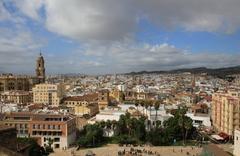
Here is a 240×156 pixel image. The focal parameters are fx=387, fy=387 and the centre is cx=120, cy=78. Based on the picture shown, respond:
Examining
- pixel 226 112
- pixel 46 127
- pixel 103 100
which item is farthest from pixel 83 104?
pixel 226 112

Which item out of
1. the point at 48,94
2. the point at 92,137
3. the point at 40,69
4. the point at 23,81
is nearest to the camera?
the point at 92,137

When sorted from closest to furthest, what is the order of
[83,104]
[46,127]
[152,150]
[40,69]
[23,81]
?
1. [152,150]
2. [46,127]
3. [83,104]
4. [40,69]
5. [23,81]

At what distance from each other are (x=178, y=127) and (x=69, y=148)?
54.7 feet

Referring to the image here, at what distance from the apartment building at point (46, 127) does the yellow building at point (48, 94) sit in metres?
36.0

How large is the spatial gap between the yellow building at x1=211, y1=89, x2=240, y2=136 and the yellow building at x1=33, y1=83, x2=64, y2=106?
41.3 meters

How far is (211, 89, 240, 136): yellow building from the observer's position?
58.9 metres

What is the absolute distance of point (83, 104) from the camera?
8550 cm

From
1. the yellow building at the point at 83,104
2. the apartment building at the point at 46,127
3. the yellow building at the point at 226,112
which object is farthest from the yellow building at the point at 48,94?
the yellow building at the point at 226,112

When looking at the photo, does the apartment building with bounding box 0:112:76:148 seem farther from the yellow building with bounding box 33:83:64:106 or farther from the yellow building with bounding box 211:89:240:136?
the yellow building with bounding box 33:83:64:106

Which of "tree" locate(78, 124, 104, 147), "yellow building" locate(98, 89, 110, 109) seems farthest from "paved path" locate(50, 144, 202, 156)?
"yellow building" locate(98, 89, 110, 109)

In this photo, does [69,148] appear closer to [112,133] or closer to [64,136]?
[64,136]

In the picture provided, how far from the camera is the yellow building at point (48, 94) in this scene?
96.4 m

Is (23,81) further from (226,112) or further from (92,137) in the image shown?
(226,112)

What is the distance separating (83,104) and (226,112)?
1361 inches
